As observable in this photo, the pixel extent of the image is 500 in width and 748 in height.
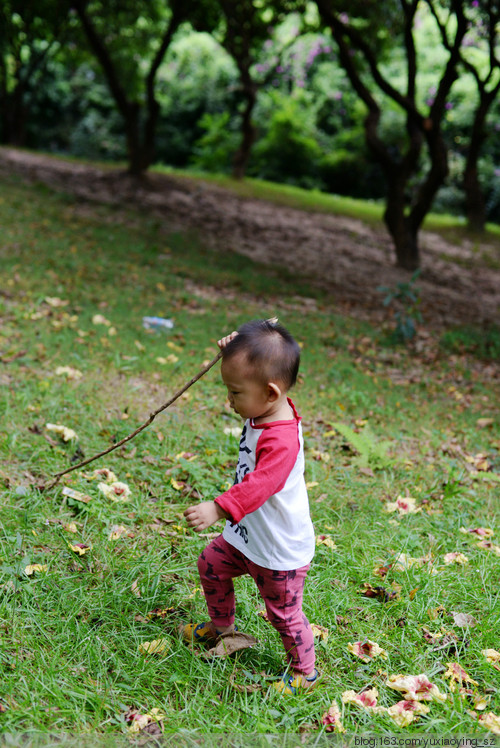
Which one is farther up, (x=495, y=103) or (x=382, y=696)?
(x=495, y=103)

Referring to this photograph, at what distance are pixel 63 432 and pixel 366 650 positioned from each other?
7.03ft

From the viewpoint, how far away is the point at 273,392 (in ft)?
6.17

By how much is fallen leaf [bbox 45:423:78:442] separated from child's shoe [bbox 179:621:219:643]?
5.02 ft

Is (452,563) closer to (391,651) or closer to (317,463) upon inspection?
(391,651)

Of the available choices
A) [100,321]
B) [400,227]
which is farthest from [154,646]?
[400,227]

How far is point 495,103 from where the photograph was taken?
56.8 feet

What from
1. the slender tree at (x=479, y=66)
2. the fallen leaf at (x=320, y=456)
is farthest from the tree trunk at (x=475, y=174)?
the fallen leaf at (x=320, y=456)

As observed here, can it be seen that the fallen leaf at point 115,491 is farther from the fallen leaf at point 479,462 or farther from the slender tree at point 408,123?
the slender tree at point 408,123

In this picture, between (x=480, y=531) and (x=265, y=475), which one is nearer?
(x=265, y=475)

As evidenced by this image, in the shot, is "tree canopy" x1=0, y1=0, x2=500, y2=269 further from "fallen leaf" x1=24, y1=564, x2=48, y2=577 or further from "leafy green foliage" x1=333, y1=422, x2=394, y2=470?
"fallen leaf" x1=24, y1=564, x2=48, y2=577

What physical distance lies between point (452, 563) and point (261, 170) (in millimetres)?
19378

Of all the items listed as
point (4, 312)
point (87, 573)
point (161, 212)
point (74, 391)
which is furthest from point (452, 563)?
point (161, 212)

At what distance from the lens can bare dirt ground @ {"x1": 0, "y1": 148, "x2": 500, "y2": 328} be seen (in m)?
9.06

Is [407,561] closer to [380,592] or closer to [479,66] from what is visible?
[380,592]
